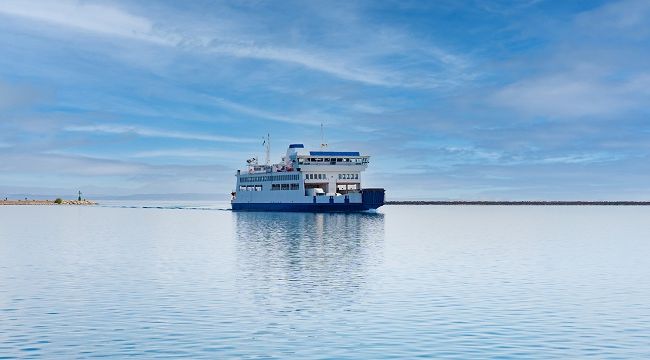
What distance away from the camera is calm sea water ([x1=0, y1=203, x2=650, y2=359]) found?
23.5 metres

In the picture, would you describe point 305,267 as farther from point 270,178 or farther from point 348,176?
point 270,178

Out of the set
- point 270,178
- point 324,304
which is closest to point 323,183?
point 270,178

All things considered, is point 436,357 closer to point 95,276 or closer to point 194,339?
point 194,339

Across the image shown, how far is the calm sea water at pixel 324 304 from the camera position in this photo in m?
23.5

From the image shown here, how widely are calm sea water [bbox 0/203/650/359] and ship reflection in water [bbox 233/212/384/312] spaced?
0.14 m

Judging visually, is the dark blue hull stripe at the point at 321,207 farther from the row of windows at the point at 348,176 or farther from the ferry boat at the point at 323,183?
the row of windows at the point at 348,176

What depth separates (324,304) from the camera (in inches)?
1235

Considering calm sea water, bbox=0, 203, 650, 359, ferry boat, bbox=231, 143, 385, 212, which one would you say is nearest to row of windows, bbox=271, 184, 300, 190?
ferry boat, bbox=231, 143, 385, 212

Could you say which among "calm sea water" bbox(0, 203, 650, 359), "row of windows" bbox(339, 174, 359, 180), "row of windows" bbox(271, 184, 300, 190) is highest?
"row of windows" bbox(339, 174, 359, 180)

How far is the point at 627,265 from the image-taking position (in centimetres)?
5006

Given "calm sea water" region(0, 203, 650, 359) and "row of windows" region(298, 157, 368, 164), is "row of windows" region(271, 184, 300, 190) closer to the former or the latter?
"row of windows" region(298, 157, 368, 164)

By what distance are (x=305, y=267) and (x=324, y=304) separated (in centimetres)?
1437

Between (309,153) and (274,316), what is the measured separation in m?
118

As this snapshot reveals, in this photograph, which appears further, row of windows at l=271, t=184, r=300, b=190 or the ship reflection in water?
row of windows at l=271, t=184, r=300, b=190
